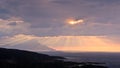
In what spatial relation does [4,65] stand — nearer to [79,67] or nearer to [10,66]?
[10,66]

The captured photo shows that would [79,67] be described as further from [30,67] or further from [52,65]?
[30,67]

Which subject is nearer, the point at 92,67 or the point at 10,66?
the point at 10,66

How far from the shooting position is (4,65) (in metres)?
156

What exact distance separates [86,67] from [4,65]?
4405cm

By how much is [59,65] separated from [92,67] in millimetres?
17108

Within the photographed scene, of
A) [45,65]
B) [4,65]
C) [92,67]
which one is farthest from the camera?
[92,67]

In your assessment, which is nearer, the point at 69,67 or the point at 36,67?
the point at 36,67

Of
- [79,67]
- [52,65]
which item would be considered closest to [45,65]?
[52,65]

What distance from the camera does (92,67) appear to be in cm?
18500

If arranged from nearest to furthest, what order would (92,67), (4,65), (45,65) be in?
1. (4,65)
2. (45,65)
3. (92,67)

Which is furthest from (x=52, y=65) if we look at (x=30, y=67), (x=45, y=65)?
(x=30, y=67)

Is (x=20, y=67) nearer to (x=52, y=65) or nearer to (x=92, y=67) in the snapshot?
(x=52, y=65)

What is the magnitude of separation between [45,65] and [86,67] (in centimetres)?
2095

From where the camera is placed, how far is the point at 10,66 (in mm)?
156000
